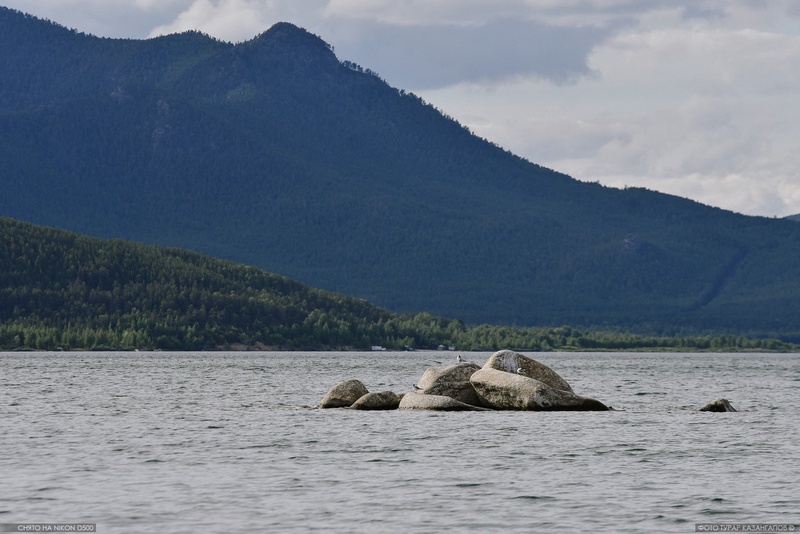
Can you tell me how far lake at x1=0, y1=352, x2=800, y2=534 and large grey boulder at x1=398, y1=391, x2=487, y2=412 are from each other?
55.2 inches

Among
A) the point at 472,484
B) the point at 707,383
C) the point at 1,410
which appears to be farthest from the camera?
the point at 707,383

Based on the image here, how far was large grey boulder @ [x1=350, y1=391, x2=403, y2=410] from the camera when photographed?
84750 mm

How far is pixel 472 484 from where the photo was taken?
2008 inches

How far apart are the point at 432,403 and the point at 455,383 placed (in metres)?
1.86

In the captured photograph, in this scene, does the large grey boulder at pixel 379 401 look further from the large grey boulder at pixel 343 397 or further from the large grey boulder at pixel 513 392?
the large grey boulder at pixel 513 392

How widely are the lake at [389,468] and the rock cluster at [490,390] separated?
1.96 m

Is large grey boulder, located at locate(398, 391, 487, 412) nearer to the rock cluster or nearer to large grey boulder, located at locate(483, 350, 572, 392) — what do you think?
the rock cluster

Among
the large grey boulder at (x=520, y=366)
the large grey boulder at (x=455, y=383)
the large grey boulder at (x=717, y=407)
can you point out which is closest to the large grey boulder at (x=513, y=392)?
the large grey boulder at (x=455, y=383)

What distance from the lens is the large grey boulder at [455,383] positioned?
82938mm

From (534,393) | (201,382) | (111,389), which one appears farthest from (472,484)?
(201,382)

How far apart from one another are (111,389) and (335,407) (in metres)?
36.0

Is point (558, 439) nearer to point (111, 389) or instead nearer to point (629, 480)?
point (629, 480)

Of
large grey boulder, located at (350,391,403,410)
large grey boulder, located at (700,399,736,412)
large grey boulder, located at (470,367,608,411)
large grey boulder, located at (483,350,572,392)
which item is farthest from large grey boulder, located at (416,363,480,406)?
large grey boulder, located at (700,399,736,412)

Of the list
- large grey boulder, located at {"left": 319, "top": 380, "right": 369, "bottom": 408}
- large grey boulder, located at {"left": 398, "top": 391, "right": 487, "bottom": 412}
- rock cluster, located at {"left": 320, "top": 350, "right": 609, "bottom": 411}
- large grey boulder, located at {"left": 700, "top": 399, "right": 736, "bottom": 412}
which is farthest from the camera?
large grey boulder, located at {"left": 700, "top": 399, "right": 736, "bottom": 412}
